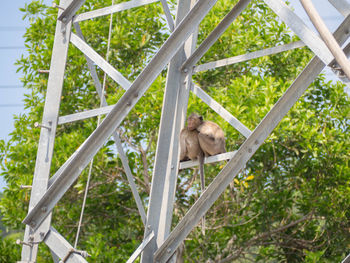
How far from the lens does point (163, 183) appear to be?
4129 millimetres

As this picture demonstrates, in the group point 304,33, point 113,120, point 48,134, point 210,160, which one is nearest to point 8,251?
point 48,134

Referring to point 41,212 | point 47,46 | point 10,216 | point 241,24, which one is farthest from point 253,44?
point 41,212

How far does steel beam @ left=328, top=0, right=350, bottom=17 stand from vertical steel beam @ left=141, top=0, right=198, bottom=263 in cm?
140

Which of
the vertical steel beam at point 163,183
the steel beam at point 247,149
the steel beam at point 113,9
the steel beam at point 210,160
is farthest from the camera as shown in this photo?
the steel beam at point 113,9

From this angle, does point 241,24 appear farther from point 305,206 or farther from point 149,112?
point 305,206

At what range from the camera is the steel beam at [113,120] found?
11.7 ft

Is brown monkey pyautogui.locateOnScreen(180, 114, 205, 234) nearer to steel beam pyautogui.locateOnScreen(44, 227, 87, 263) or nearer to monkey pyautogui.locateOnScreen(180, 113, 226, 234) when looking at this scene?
monkey pyautogui.locateOnScreen(180, 113, 226, 234)

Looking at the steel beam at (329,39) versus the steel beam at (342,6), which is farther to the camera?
the steel beam at (342,6)

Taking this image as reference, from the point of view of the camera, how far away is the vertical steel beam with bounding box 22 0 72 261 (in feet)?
12.7

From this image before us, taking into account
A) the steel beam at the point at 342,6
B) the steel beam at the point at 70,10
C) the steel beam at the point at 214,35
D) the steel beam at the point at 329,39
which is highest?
the steel beam at the point at 70,10

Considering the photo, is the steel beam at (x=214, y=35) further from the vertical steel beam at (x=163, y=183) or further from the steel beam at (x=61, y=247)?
the steel beam at (x=61, y=247)

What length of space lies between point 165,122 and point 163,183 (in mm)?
427

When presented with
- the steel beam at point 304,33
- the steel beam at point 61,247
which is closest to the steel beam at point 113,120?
the steel beam at point 61,247

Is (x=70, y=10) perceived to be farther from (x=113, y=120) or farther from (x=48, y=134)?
(x=113, y=120)
